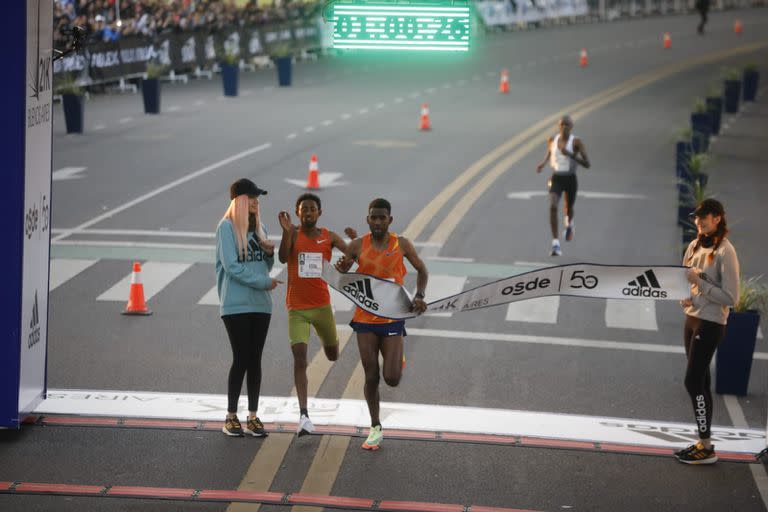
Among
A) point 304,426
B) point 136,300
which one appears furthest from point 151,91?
Result: point 304,426

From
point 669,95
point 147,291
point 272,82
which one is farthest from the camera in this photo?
point 272,82

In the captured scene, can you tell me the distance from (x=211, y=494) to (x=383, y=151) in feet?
68.4

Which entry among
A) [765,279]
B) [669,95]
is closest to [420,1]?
[765,279]

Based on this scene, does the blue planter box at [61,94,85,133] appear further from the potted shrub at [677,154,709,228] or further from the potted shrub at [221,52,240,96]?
the potted shrub at [677,154,709,228]

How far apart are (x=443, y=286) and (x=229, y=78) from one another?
25.6m

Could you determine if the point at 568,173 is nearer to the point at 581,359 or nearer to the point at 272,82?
the point at 581,359

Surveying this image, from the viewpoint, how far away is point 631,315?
1576 centimetres

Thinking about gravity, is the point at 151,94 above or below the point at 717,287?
below

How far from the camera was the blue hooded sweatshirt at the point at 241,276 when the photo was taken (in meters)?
10.6

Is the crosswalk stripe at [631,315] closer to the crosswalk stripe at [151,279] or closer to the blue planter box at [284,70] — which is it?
the crosswalk stripe at [151,279]

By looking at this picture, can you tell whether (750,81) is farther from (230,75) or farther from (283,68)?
(230,75)

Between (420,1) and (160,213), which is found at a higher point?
(420,1)

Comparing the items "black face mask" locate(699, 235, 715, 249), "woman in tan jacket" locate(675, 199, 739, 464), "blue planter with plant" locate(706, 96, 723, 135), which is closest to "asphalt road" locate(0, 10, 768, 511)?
"woman in tan jacket" locate(675, 199, 739, 464)

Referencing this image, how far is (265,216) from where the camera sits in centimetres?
2223
